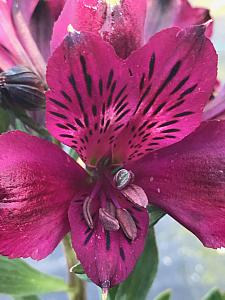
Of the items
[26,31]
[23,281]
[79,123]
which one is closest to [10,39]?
[26,31]

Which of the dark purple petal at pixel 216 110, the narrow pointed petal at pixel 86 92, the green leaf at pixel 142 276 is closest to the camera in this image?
the narrow pointed petal at pixel 86 92

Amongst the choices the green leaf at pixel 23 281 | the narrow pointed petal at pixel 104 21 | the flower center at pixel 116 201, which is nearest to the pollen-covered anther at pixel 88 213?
the flower center at pixel 116 201

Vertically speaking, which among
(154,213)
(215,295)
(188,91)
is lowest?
(215,295)

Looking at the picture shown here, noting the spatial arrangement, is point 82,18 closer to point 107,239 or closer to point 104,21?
point 104,21

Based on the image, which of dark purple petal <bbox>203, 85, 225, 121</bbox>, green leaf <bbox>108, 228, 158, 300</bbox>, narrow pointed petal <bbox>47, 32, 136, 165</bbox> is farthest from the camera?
green leaf <bbox>108, 228, 158, 300</bbox>

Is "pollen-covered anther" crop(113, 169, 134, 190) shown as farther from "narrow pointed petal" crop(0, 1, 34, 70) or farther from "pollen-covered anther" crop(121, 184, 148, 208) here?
"narrow pointed petal" crop(0, 1, 34, 70)

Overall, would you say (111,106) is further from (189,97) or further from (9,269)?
(9,269)

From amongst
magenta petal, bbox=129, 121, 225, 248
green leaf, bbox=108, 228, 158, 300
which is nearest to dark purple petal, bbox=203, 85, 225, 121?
magenta petal, bbox=129, 121, 225, 248

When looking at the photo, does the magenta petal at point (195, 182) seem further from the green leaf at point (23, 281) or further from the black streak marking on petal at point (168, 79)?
the green leaf at point (23, 281)
